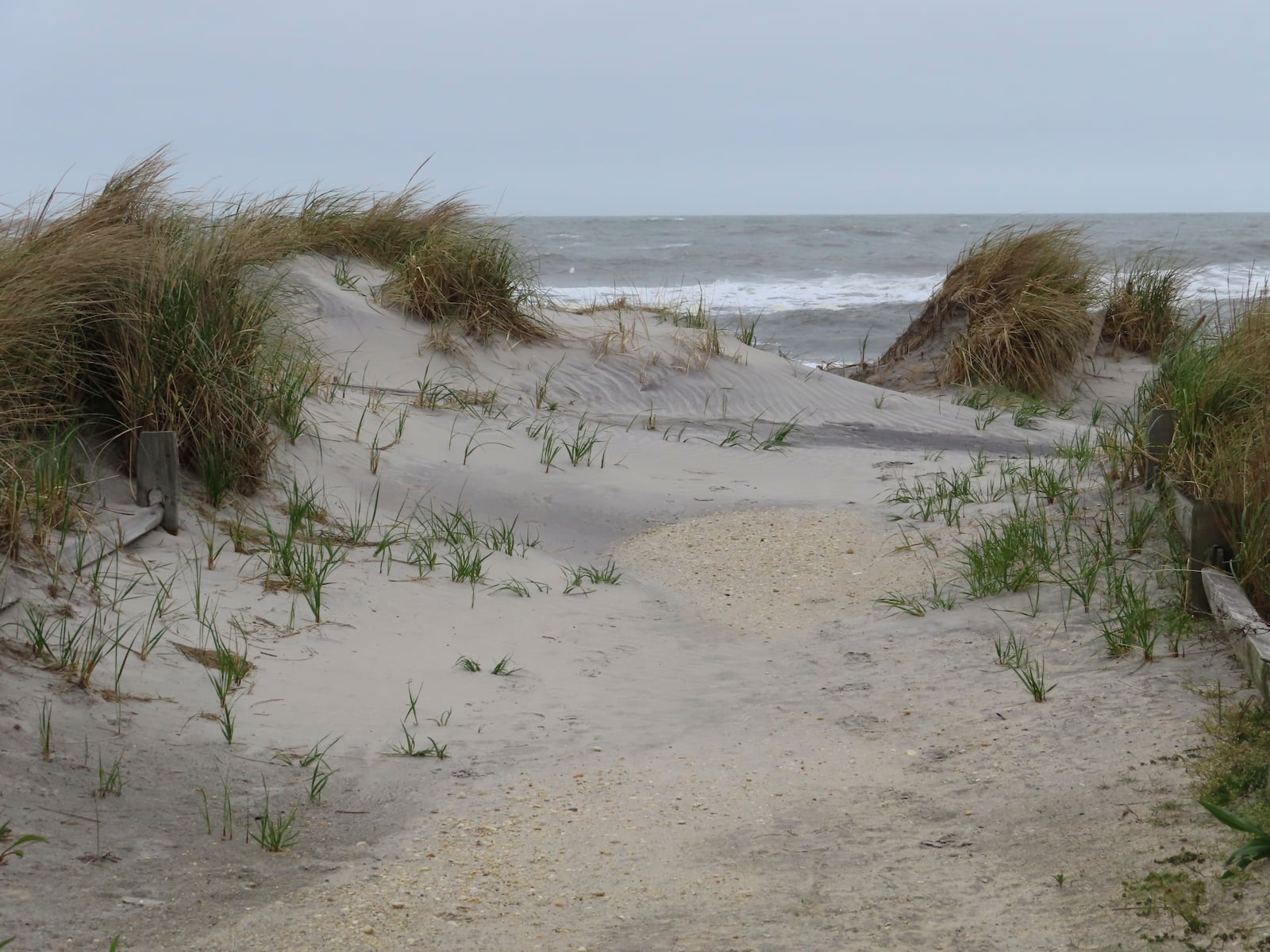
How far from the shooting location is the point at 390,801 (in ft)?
9.97

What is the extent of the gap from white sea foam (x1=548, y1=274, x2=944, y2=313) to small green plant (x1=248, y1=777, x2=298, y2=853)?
50.0ft

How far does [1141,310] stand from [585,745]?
8462mm

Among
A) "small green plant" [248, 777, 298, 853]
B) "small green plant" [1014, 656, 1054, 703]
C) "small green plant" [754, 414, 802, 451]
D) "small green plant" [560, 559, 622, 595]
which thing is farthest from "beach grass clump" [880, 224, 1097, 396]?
"small green plant" [248, 777, 298, 853]

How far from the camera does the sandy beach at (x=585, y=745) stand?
242cm

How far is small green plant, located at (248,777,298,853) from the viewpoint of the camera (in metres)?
2.71

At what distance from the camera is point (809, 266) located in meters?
27.0

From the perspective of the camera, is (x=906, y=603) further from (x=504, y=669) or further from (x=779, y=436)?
(x=779, y=436)

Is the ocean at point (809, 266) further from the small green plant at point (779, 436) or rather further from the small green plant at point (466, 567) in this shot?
the small green plant at point (466, 567)

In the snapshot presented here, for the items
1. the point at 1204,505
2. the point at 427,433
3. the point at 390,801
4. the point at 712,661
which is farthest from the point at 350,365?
the point at 1204,505

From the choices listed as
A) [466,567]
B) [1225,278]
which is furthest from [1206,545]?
[1225,278]

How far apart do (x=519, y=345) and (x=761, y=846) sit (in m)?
5.93

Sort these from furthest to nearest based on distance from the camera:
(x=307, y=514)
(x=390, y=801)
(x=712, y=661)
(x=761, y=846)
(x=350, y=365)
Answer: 1. (x=350, y=365)
2. (x=307, y=514)
3. (x=712, y=661)
4. (x=390, y=801)
5. (x=761, y=846)

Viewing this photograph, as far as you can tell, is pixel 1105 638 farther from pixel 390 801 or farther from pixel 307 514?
pixel 307 514

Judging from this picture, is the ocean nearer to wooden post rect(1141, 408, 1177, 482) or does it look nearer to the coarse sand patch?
the coarse sand patch
